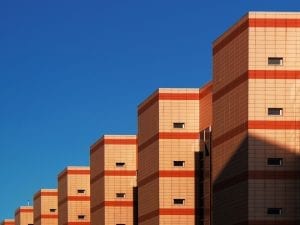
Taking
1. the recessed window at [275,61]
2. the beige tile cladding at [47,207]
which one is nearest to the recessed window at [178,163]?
the recessed window at [275,61]

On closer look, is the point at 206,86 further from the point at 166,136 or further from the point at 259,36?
the point at 259,36

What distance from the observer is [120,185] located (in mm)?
123188

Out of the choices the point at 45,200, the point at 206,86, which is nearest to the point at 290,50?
the point at 206,86

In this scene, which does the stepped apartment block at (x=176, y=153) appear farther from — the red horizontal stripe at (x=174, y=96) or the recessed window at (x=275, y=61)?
the recessed window at (x=275, y=61)

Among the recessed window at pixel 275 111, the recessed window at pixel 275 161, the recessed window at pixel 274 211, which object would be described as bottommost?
the recessed window at pixel 274 211

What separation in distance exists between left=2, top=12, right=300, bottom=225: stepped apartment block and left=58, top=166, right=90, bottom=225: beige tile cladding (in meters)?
35.8

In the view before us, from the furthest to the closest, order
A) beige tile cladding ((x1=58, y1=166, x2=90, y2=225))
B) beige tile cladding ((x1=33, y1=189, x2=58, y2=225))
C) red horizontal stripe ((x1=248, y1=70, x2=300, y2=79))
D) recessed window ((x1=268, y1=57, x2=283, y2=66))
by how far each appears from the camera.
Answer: beige tile cladding ((x1=33, y1=189, x2=58, y2=225)), beige tile cladding ((x1=58, y1=166, x2=90, y2=225)), recessed window ((x1=268, y1=57, x2=283, y2=66)), red horizontal stripe ((x1=248, y1=70, x2=300, y2=79))

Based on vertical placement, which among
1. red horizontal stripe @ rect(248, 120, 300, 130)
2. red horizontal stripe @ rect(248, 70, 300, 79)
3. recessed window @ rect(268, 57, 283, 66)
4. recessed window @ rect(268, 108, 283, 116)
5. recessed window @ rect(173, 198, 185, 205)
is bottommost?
recessed window @ rect(173, 198, 185, 205)

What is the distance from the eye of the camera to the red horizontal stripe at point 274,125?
7644 centimetres

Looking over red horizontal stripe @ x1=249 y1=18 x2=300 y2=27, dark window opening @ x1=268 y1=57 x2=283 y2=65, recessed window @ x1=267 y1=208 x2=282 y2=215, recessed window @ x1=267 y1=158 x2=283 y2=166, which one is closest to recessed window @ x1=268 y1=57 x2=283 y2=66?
dark window opening @ x1=268 y1=57 x2=283 y2=65

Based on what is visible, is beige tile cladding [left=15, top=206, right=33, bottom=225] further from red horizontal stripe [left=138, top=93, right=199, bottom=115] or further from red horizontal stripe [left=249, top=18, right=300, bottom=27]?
red horizontal stripe [left=249, top=18, right=300, bottom=27]

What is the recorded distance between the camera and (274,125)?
76.6 meters

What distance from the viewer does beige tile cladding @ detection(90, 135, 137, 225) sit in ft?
403

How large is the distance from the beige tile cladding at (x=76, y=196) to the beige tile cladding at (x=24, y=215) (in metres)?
32.6
